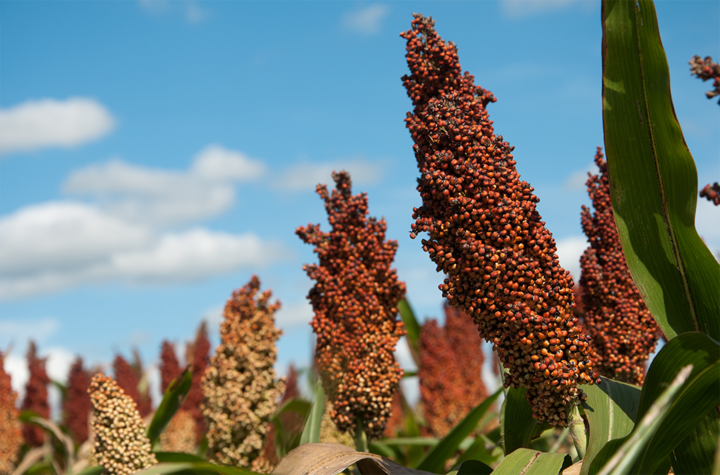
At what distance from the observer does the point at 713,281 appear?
203cm

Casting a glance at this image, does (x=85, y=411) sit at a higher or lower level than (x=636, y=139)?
lower

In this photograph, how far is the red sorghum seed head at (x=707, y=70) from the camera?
217cm

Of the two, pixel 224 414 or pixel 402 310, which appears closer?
pixel 224 414

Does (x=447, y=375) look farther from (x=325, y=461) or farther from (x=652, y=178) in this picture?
(x=652, y=178)

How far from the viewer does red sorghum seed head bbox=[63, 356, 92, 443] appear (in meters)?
11.5

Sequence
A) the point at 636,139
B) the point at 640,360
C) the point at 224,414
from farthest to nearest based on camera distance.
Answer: the point at 224,414 < the point at 640,360 < the point at 636,139

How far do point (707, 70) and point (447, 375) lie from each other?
267 inches

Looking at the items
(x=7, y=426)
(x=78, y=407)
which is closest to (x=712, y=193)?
(x=7, y=426)

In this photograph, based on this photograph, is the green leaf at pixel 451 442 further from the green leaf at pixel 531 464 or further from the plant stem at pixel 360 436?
the green leaf at pixel 531 464

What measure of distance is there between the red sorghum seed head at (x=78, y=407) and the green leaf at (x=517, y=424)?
434 inches

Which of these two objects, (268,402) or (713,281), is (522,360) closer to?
(713,281)

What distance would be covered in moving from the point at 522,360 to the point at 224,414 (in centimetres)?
306

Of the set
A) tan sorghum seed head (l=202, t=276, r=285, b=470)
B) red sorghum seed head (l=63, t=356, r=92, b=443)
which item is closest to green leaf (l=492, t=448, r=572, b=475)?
tan sorghum seed head (l=202, t=276, r=285, b=470)

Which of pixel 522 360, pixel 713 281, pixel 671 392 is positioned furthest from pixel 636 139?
pixel 671 392
